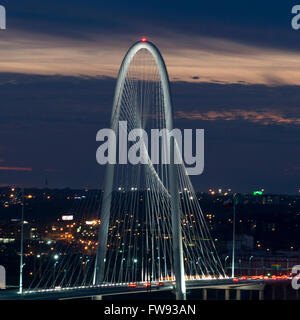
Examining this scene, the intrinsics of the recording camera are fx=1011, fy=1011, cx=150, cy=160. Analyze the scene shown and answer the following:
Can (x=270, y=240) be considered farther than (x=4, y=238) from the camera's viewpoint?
Yes

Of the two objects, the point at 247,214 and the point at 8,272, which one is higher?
the point at 247,214

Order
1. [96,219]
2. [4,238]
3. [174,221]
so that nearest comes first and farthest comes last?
1. [174,221]
2. [4,238]
3. [96,219]

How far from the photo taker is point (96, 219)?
10356cm

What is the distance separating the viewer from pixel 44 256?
78.4 m

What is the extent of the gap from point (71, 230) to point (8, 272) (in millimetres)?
28847

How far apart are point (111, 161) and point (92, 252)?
1452 inches
